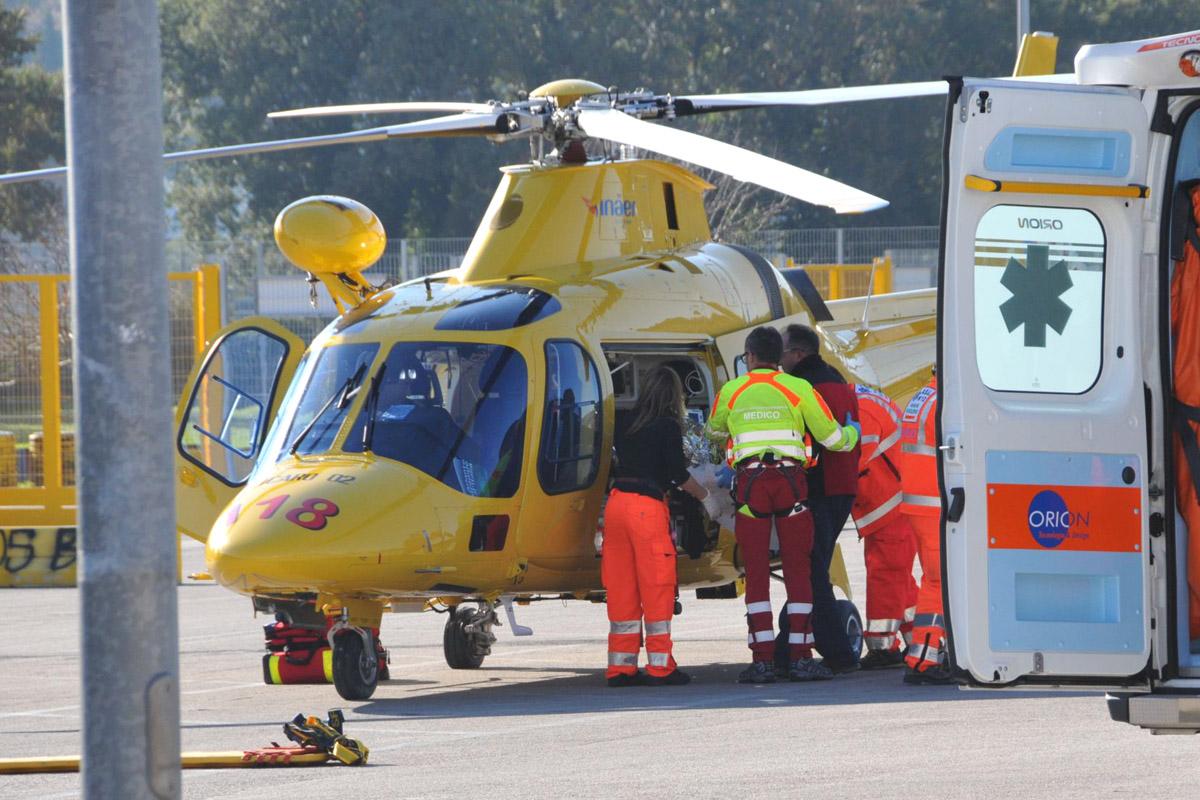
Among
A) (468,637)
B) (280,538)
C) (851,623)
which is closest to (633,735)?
(280,538)

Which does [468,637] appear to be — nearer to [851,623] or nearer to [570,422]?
[570,422]

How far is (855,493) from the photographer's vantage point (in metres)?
11.1

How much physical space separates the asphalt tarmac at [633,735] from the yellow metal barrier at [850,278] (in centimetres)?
1080

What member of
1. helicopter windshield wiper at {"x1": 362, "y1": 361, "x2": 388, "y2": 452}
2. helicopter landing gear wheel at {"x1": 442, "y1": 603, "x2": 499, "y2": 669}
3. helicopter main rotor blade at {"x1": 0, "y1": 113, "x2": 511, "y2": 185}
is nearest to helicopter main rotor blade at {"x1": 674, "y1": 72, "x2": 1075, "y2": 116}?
helicopter main rotor blade at {"x1": 0, "y1": 113, "x2": 511, "y2": 185}

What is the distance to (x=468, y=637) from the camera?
12.3 meters

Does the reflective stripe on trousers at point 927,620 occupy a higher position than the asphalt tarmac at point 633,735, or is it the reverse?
the reflective stripe on trousers at point 927,620

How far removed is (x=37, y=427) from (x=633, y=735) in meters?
12.4

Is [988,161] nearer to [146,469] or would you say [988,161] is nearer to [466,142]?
[146,469]

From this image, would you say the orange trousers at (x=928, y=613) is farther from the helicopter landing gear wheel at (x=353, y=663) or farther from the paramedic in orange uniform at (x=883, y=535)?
the helicopter landing gear wheel at (x=353, y=663)

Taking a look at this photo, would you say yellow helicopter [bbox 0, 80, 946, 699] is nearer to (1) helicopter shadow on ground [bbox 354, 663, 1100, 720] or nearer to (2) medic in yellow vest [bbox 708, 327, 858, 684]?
(1) helicopter shadow on ground [bbox 354, 663, 1100, 720]

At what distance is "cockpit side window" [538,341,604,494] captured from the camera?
11000mm

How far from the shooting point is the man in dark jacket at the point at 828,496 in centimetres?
1106

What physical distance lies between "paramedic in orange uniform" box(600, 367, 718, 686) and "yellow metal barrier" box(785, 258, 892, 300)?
11.8m

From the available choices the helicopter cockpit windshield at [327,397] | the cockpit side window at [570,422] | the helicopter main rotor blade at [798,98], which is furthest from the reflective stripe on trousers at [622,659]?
the helicopter main rotor blade at [798,98]
